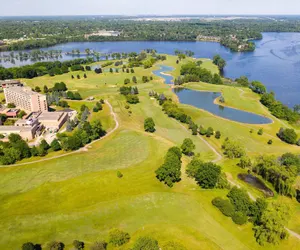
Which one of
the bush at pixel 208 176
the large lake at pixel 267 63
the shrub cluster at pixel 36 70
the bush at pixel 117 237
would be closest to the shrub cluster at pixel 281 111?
the large lake at pixel 267 63

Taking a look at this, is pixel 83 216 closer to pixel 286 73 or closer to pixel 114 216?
pixel 114 216

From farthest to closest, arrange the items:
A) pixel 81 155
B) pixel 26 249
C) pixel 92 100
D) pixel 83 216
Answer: pixel 92 100 < pixel 81 155 < pixel 83 216 < pixel 26 249

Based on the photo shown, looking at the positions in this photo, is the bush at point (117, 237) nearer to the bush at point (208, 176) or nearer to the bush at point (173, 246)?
the bush at point (173, 246)

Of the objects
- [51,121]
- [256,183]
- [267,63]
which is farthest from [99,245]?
[267,63]

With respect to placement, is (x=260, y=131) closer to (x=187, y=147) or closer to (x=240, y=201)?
(x=187, y=147)

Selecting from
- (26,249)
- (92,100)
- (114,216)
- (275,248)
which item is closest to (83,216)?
(114,216)

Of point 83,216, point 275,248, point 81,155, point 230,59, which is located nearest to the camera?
point 275,248

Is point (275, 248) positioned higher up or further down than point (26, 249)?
further down
